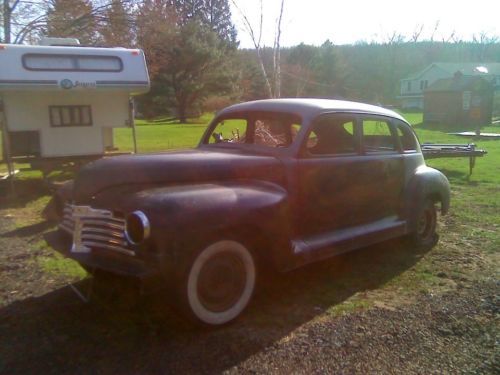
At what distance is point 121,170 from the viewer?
3877 mm

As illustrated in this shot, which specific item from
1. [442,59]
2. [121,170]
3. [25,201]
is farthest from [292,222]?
[442,59]

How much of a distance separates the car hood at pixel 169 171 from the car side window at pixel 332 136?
0.57 meters

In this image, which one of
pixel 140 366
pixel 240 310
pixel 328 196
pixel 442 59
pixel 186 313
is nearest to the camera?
pixel 140 366

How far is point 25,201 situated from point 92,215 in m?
5.89

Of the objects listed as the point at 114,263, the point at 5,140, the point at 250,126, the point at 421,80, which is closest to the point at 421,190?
the point at 250,126

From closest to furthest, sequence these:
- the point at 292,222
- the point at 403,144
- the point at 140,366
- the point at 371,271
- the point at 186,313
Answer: the point at 140,366, the point at 186,313, the point at 292,222, the point at 371,271, the point at 403,144

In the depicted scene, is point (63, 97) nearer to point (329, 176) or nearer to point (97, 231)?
point (97, 231)

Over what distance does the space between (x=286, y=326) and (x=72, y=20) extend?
1784 cm

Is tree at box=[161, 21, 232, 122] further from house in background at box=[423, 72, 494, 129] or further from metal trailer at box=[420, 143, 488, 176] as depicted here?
metal trailer at box=[420, 143, 488, 176]

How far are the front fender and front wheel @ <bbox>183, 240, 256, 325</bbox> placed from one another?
248 centimetres

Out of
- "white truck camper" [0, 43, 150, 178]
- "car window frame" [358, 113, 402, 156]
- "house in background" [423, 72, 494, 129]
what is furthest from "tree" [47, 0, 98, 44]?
"house in background" [423, 72, 494, 129]

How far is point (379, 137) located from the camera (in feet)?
18.9

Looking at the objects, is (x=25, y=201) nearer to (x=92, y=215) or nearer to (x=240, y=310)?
(x=92, y=215)

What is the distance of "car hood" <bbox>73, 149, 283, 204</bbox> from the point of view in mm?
3863
